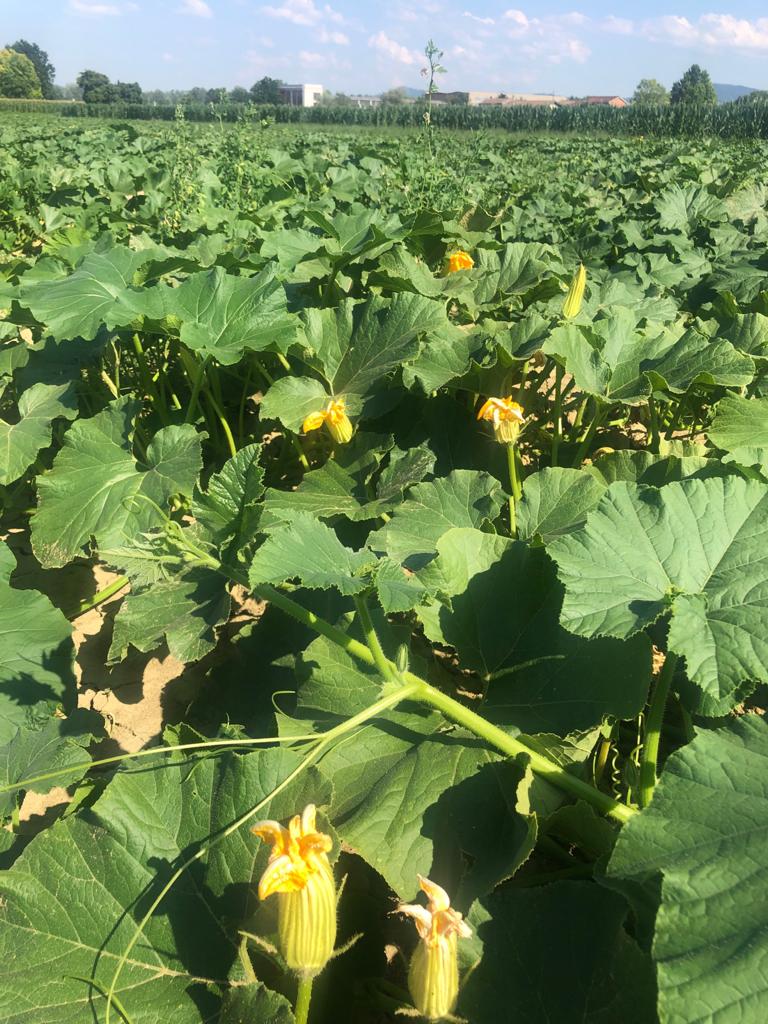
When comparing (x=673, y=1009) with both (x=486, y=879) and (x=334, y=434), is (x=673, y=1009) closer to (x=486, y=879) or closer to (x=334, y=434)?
(x=486, y=879)

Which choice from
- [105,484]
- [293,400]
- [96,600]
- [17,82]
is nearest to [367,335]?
[293,400]

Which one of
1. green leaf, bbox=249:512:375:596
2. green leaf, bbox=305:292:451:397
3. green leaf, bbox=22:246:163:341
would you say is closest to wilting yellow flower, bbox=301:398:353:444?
green leaf, bbox=305:292:451:397

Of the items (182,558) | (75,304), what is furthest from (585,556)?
(75,304)

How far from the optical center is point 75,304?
274 centimetres

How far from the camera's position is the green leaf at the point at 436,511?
195 cm

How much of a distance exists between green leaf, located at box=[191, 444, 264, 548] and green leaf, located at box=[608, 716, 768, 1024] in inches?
38.4

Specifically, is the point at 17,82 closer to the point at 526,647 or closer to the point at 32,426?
the point at 32,426

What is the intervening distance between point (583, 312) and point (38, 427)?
208cm

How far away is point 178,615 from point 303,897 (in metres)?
0.95

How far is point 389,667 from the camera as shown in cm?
140

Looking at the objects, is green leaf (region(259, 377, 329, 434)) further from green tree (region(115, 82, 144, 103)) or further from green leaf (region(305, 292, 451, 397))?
green tree (region(115, 82, 144, 103))

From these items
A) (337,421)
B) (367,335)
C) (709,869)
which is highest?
(367,335)

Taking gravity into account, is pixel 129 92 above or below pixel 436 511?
above

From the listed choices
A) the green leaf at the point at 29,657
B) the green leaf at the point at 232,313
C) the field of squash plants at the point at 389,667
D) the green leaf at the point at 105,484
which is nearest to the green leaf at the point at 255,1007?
the field of squash plants at the point at 389,667
